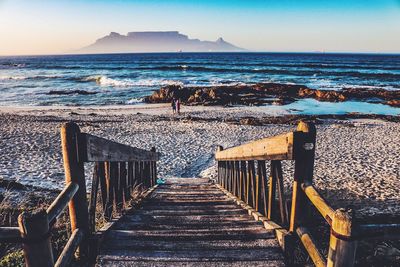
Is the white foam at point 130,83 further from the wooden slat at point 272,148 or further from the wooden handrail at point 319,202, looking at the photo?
the wooden handrail at point 319,202

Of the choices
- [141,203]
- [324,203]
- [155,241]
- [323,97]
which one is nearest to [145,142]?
[141,203]

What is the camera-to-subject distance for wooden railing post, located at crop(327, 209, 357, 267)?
5.57 ft

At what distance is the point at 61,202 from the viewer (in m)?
2.29

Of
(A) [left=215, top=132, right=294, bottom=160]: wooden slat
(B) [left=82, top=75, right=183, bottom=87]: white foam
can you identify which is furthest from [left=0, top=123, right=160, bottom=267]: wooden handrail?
(B) [left=82, top=75, right=183, bottom=87]: white foam

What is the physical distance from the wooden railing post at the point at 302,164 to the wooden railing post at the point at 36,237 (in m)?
1.90

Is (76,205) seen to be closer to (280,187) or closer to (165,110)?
(280,187)

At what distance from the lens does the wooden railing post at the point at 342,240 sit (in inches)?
66.9

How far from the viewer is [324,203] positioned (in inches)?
85.9

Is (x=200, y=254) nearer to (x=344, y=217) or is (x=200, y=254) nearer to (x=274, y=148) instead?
(x=274, y=148)

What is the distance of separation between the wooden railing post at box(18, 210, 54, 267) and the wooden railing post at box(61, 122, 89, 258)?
37.0 inches

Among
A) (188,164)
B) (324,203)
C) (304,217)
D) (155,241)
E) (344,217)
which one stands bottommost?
(188,164)

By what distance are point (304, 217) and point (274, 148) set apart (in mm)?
660

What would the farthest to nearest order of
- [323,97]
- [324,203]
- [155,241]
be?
[323,97], [155,241], [324,203]

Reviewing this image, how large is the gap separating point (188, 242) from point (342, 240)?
1.53 m
